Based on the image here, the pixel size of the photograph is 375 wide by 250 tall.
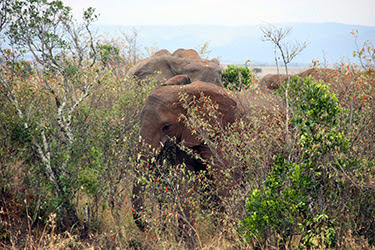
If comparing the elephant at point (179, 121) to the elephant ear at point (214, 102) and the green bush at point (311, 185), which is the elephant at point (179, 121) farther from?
the green bush at point (311, 185)

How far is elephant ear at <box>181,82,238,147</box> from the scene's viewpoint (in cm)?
748

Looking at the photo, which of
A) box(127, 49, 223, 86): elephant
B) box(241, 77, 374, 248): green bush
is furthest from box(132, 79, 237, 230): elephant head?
box(127, 49, 223, 86): elephant

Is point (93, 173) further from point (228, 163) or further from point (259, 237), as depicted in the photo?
point (259, 237)

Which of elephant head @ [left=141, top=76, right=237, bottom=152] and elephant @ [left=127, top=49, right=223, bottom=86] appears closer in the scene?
elephant head @ [left=141, top=76, right=237, bottom=152]

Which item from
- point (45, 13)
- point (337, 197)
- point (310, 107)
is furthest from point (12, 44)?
point (337, 197)

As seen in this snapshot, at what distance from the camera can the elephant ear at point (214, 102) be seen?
7485 millimetres

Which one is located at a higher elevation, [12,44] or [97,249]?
[12,44]

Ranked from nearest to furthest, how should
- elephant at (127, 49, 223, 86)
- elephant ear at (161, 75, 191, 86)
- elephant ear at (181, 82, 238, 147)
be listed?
elephant ear at (181, 82, 238, 147) < elephant ear at (161, 75, 191, 86) < elephant at (127, 49, 223, 86)

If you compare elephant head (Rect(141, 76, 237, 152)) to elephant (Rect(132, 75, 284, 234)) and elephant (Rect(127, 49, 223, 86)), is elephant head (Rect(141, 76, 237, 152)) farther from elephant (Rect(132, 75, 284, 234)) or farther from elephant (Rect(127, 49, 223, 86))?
elephant (Rect(127, 49, 223, 86))

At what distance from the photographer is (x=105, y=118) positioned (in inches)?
321

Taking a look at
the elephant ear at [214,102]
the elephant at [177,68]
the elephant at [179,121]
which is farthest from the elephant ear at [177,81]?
the elephant at [177,68]

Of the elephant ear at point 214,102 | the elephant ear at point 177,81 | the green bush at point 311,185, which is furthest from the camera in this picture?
the elephant ear at point 177,81

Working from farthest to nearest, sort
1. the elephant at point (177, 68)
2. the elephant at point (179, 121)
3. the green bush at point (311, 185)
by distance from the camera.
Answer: the elephant at point (177, 68) → the elephant at point (179, 121) → the green bush at point (311, 185)

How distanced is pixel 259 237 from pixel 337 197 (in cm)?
122
